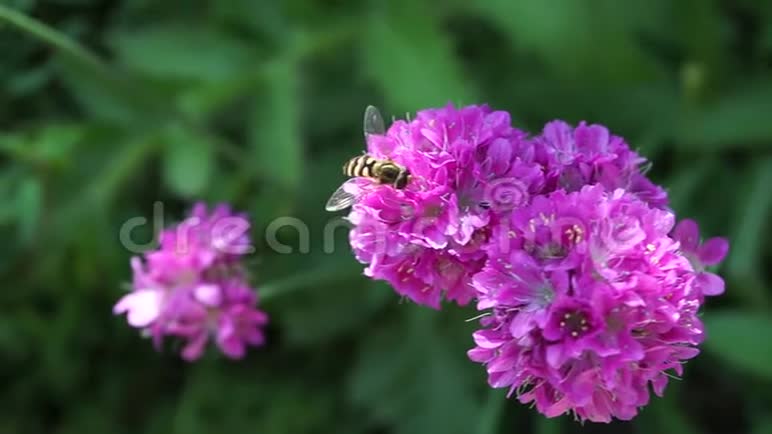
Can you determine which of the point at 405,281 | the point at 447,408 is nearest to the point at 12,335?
the point at 447,408

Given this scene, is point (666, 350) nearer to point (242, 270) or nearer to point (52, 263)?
point (242, 270)

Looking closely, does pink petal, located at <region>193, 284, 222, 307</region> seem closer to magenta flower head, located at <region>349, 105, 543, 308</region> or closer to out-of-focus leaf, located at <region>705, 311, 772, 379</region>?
magenta flower head, located at <region>349, 105, 543, 308</region>

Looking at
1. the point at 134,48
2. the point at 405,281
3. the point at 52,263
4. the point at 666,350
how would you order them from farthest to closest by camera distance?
the point at 134,48, the point at 52,263, the point at 405,281, the point at 666,350

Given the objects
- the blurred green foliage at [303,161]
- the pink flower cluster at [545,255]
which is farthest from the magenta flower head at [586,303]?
the blurred green foliage at [303,161]

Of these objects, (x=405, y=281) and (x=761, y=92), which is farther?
(x=761, y=92)

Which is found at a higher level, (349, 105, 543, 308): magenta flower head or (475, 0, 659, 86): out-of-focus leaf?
(475, 0, 659, 86): out-of-focus leaf

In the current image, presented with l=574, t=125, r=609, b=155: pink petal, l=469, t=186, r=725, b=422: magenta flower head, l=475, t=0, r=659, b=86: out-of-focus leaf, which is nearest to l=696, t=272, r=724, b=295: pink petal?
l=469, t=186, r=725, b=422: magenta flower head

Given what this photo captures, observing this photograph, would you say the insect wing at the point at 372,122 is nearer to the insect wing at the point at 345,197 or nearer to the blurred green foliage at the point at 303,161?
the insect wing at the point at 345,197
